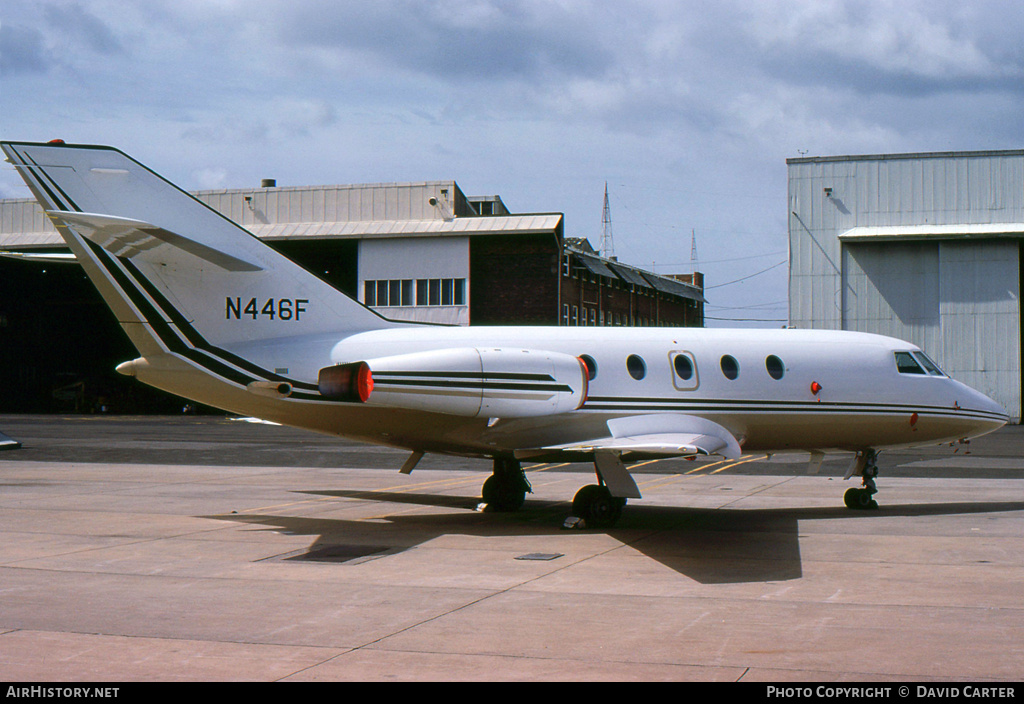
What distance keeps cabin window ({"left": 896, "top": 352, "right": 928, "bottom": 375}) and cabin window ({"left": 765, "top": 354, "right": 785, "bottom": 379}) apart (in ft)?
8.16

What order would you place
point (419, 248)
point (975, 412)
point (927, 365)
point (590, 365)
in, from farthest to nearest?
point (419, 248) < point (975, 412) < point (927, 365) < point (590, 365)

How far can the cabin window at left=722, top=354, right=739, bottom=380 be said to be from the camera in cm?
1681

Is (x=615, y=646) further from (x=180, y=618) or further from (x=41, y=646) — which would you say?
(x=41, y=646)

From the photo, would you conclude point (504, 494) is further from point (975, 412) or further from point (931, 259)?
point (931, 259)

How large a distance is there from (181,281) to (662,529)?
26.0 feet

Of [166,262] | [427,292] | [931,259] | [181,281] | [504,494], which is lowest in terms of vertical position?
[504,494]

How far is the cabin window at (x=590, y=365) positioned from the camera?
629 inches

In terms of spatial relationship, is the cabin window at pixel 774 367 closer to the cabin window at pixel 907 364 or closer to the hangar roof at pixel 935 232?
the cabin window at pixel 907 364

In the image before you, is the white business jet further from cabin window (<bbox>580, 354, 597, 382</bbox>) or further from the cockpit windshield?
the cockpit windshield

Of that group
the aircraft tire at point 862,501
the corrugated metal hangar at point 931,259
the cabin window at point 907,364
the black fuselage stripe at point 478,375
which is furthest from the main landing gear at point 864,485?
the corrugated metal hangar at point 931,259

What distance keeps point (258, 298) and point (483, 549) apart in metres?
4.99

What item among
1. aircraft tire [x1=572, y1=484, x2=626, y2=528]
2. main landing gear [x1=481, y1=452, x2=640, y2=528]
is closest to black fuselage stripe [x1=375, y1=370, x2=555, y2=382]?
main landing gear [x1=481, y1=452, x2=640, y2=528]

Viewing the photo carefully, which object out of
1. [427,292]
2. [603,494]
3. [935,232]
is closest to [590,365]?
[603,494]

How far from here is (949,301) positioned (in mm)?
46938
